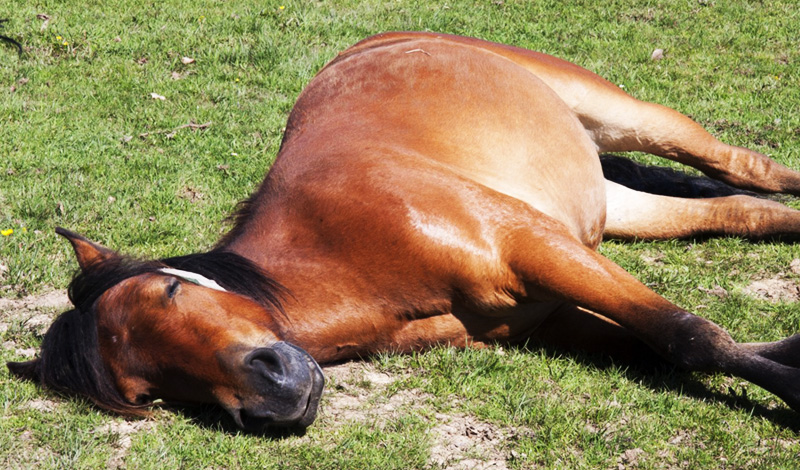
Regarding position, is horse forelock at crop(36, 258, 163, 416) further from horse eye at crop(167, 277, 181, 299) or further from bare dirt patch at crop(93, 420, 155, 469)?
horse eye at crop(167, 277, 181, 299)

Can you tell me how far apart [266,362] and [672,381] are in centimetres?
174

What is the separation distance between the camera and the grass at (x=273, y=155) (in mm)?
3256

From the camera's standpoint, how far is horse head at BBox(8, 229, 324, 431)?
9.68ft

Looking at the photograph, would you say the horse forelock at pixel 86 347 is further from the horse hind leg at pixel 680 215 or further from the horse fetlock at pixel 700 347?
the horse hind leg at pixel 680 215

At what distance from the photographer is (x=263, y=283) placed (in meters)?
3.38

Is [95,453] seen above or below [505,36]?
below

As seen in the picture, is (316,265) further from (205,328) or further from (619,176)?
(619,176)

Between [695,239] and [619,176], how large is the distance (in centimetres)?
74

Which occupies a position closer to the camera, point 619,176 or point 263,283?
point 263,283

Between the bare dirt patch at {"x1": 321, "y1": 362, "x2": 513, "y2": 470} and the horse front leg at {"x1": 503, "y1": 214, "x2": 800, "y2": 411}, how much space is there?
2.01 feet

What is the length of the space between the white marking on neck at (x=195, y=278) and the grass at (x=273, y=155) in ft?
1.86

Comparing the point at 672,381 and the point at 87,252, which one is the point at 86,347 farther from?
the point at 672,381

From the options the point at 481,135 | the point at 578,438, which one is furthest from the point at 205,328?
the point at 481,135

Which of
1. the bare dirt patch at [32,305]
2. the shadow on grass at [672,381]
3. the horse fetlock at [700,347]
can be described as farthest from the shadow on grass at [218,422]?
the horse fetlock at [700,347]
